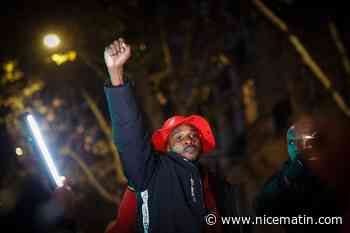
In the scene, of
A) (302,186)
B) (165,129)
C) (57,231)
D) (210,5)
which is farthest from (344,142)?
Result: (210,5)

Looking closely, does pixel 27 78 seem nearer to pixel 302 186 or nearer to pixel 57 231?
pixel 57 231

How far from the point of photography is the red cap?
12.9 feet

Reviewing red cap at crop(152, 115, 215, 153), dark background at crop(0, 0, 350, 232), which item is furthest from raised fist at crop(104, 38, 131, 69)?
dark background at crop(0, 0, 350, 232)

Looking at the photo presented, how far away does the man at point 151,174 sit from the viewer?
2682 millimetres

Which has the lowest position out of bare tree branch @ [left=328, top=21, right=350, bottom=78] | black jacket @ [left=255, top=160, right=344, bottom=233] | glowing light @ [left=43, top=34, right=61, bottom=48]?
black jacket @ [left=255, top=160, right=344, bottom=233]

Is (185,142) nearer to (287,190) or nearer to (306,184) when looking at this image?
(287,190)

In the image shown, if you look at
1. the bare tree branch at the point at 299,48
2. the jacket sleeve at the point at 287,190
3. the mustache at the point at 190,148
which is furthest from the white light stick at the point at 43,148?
the bare tree branch at the point at 299,48

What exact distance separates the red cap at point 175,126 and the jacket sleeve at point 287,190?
28.3 inches

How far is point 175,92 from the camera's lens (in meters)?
10.0

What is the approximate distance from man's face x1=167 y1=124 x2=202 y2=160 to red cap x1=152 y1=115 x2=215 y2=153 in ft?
0.24

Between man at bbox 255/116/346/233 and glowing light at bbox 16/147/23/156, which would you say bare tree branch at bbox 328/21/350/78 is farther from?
glowing light at bbox 16/147/23/156

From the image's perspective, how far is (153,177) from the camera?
117 inches

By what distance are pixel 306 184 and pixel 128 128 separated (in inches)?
70.6

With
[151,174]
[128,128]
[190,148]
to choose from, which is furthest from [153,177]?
[190,148]
